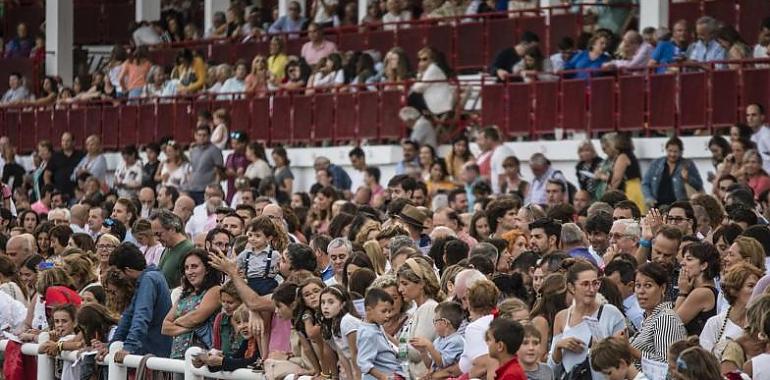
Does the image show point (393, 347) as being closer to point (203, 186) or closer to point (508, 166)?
point (508, 166)

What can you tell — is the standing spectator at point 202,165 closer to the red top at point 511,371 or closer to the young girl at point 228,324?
the young girl at point 228,324

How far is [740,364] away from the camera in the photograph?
10758 millimetres

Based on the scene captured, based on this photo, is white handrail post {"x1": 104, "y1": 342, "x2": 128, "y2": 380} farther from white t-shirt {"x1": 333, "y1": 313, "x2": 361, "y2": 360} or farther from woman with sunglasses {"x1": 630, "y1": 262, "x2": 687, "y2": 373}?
woman with sunglasses {"x1": 630, "y1": 262, "x2": 687, "y2": 373}

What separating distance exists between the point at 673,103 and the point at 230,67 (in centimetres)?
1017

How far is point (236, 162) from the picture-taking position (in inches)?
1044

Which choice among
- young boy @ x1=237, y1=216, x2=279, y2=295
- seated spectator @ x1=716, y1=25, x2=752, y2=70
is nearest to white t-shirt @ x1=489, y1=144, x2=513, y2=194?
seated spectator @ x1=716, y1=25, x2=752, y2=70

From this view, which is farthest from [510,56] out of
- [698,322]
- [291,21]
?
[698,322]

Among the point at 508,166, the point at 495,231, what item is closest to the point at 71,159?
the point at 508,166

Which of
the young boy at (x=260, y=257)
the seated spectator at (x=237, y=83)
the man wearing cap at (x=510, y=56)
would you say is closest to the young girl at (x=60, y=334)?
the young boy at (x=260, y=257)

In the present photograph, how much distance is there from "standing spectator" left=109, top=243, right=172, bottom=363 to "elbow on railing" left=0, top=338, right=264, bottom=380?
0.33ft

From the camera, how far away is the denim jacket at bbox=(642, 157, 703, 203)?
20.7m

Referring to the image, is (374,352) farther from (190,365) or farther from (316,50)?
(316,50)

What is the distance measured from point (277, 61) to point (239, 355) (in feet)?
57.8

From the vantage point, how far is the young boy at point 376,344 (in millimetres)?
11789
